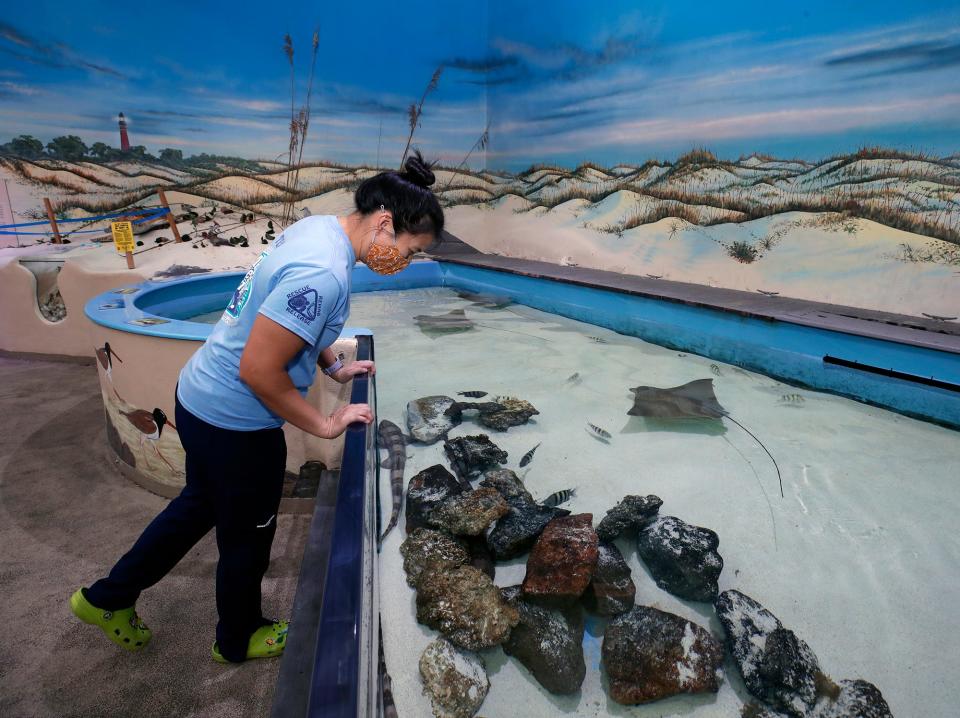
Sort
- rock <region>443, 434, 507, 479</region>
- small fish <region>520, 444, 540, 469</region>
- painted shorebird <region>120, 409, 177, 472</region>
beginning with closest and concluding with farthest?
rock <region>443, 434, 507, 479</region> < small fish <region>520, 444, 540, 469</region> < painted shorebird <region>120, 409, 177, 472</region>

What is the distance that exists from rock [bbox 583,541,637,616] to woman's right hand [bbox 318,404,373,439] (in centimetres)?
74

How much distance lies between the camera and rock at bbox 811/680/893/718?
106 centimetres

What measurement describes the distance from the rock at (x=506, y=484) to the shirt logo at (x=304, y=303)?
1056 mm

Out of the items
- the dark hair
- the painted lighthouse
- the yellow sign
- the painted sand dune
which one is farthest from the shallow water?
the painted lighthouse

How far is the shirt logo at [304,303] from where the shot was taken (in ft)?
2.89

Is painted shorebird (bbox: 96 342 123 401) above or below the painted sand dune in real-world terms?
below

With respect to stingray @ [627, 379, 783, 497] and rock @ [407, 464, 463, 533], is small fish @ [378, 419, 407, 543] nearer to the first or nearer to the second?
rock @ [407, 464, 463, 533]

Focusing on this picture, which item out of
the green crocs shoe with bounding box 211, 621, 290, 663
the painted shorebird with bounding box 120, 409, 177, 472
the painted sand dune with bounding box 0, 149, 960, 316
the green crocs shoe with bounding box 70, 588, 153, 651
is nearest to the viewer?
the green crocs shoe with bounding box 70, 588, 153, 651

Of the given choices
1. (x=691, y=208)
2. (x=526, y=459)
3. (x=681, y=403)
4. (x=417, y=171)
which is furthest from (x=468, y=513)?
(x=691, y=208)

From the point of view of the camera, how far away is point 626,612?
4.15ft

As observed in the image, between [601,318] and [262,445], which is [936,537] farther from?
[601,318]

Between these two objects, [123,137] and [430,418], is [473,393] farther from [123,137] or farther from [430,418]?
[123,137]

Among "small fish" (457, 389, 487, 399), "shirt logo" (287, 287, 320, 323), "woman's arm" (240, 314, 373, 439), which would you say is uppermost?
"shirt logo" (287, 287, 320, 323)

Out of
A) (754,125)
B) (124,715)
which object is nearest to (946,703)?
(124,715)
